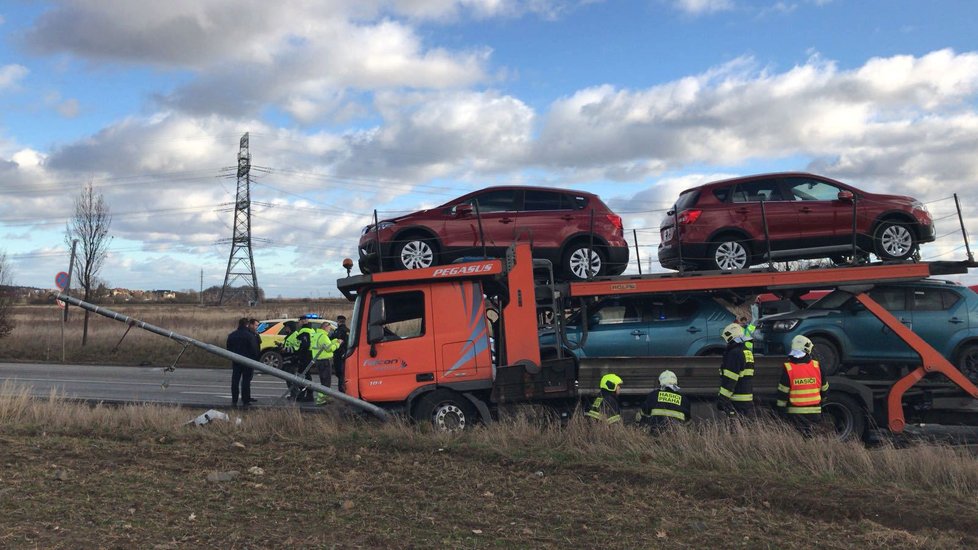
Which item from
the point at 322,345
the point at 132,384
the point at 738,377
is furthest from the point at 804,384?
the point at 132,384

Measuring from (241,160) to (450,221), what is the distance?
4748cm

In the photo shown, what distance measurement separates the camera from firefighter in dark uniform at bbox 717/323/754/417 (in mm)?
8977

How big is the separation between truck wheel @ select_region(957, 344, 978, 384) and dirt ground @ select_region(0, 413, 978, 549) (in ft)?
13.9

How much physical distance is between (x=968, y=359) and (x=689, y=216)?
3.91m

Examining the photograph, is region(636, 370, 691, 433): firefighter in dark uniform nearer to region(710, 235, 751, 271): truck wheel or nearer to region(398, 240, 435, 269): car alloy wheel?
region(710, 235, 751, 271): truck wheel

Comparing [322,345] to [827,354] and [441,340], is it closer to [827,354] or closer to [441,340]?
[441,340]

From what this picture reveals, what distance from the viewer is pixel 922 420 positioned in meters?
9.92

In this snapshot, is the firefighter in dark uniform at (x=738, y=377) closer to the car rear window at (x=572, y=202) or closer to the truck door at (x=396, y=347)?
the car rear window at (x=572, y=202)

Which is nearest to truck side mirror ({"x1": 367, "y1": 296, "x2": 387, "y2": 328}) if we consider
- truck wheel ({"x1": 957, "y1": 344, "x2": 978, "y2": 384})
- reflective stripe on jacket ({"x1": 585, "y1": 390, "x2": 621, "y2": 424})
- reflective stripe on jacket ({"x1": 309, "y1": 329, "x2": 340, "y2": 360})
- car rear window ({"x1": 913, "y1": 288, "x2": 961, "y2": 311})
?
reflective stripe on jacket ({"x1": 585, "y1": 390, "x2": 621, "y2": 424})

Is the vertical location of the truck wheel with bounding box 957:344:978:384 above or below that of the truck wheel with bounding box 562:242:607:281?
below

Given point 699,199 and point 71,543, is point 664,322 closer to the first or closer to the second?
point 699,199

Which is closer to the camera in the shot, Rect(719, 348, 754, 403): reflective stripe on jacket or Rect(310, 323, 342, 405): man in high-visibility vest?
Rect(719, 348, 754, 403): reflective stripe on jacket

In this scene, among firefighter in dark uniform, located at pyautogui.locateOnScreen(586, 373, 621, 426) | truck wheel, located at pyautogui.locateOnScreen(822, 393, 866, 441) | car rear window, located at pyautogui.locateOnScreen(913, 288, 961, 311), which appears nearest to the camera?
firefighter in dark uniform, located at pyautogui.locateOnScreen(586, 373, 621, 426)

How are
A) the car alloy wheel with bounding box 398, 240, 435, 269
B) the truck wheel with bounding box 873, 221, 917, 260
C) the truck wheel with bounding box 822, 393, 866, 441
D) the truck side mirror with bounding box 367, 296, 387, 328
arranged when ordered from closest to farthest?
the truck wheel with bounding box 822, 393, 866, 441 < the truck side mirror with bounding box 367, 296, 387, 328 < the truck wheel with bounding box 873, 221, 917, 260 < the car alloy wheel with bounding box 398, 240, 435, 269
